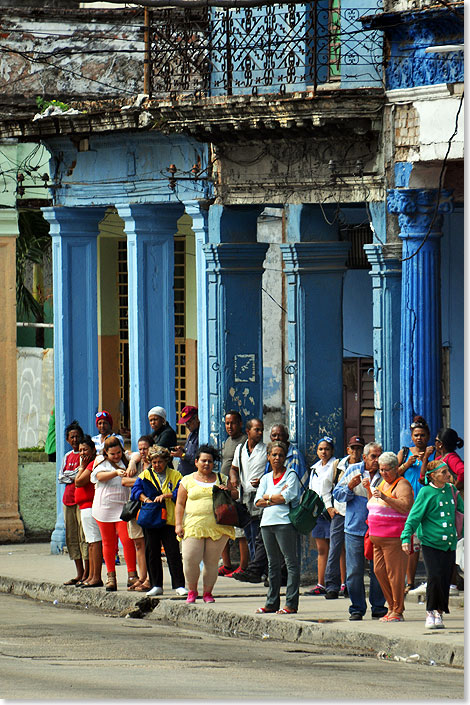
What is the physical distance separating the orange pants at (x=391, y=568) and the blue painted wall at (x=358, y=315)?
25.2ft

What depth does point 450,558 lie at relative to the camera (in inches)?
596

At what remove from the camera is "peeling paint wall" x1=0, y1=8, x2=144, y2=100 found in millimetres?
22469

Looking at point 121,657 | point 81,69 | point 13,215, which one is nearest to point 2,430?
point 13,215

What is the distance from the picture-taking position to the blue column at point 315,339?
18.7 metres

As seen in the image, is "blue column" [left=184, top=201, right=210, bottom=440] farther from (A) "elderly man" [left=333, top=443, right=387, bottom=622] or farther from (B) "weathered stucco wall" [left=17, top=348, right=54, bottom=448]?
(B) "weathered stucco wall" [left=17, top=348, right=54, bottom=448]

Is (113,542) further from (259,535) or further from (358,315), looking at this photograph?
(358,315)

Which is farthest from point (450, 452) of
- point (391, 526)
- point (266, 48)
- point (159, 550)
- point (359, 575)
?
point (266, 48)

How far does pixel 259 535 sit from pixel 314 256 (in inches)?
104

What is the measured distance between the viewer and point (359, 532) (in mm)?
16078

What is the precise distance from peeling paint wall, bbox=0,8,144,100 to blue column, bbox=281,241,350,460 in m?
4.69

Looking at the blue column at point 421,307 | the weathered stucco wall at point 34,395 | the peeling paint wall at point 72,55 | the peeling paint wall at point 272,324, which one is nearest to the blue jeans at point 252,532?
the blue column at point 421,307

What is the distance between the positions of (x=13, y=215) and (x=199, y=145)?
354 centimetres

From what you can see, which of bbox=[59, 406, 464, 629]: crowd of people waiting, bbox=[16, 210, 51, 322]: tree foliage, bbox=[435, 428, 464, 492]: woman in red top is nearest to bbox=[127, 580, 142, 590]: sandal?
bbox=[59, 406, 464, 629]: crowd of people waiting

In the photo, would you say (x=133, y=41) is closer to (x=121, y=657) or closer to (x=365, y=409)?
(x=365, y=409)
